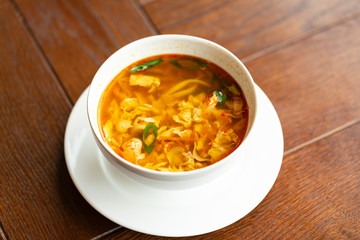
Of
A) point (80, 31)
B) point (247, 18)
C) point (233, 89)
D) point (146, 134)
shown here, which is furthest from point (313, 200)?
point (80, 31)

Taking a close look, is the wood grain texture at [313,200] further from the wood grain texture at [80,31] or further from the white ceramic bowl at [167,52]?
the wood grain texture at [80,31]

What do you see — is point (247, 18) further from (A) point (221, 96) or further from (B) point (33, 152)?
(B) point (33, 152)

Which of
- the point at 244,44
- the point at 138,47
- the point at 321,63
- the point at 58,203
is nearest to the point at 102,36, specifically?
the point at 138,47

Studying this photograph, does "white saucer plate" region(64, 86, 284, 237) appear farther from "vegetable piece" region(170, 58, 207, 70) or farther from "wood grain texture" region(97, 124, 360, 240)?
"vegetable piece" region(170, 58, 207, 70)

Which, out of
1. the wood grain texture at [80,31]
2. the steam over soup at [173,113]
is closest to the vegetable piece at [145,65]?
the steam over soup at [173,113]

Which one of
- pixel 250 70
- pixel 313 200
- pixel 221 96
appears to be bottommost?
pixel 313 200

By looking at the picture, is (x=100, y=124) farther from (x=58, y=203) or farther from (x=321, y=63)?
(x=321, y=63)
